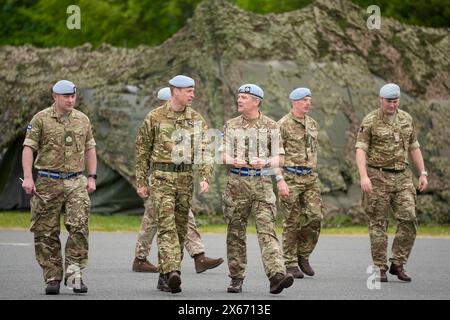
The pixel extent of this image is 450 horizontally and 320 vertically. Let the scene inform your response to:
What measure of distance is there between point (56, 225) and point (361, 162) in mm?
3488

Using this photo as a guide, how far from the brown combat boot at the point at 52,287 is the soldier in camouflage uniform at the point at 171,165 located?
3.31ft

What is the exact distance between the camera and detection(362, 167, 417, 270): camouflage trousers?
1323cm

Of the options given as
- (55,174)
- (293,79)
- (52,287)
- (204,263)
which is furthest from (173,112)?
(293,79)

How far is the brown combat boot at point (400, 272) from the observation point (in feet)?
43.2


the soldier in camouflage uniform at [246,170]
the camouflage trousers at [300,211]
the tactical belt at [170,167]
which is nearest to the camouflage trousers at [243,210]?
the soldier in camouflage uniform at [246,170]

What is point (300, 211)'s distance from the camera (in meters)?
14.2

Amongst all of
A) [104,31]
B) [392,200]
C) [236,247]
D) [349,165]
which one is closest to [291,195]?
[392,200]

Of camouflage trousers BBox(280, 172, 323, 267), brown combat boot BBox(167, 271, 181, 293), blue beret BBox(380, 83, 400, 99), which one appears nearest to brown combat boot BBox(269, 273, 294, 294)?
brown combat boot BBox(167, 271, 181, 293)

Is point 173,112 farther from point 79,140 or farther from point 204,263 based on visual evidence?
point 204,263

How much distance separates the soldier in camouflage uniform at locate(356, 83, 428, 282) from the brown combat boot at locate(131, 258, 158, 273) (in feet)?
8.47

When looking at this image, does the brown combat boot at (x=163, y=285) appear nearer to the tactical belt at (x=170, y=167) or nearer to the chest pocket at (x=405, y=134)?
the tactical belt at (x=170, y=167)

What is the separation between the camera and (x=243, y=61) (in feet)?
74.8

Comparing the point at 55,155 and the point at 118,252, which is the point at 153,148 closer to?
the point at 55,155

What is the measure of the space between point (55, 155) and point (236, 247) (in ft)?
6.56
